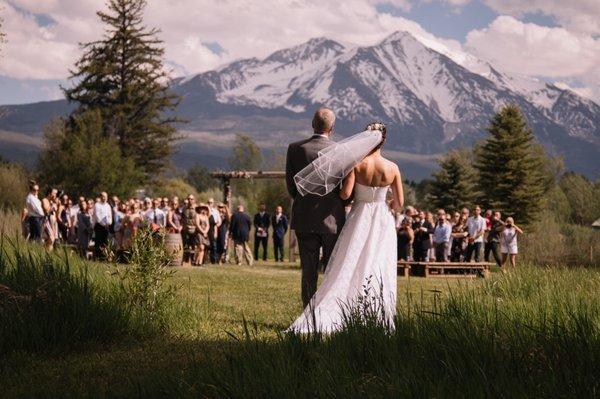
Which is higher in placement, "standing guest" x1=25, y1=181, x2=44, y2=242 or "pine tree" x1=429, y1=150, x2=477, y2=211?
"pine tree" x1=429, y1=150, x2=477, y2=211

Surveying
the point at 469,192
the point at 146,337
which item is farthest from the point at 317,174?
the point at 469,192

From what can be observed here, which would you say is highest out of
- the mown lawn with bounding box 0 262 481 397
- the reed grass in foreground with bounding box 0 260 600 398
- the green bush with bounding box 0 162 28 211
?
the green bush with bounding box 0 162 28 211

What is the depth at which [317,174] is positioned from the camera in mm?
8242

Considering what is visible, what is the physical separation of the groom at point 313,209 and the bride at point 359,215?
0.14m

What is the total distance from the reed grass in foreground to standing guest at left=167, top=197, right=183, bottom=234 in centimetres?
1491

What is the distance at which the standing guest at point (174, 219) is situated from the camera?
22.3m

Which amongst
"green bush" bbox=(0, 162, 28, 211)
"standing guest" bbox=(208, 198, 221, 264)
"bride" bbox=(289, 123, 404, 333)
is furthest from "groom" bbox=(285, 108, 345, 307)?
"green bush" bbox=(0, 162, 28, 211)

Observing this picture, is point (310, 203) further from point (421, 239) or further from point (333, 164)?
point (421, 239)

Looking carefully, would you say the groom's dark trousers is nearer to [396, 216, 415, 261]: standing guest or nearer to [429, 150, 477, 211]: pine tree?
[396, 216, 415, 261]: standing guest

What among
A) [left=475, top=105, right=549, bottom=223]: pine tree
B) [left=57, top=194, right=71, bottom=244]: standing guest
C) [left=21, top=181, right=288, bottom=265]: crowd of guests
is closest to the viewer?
[left=21, top=181, right=288, bottom=265]: crowd of guests

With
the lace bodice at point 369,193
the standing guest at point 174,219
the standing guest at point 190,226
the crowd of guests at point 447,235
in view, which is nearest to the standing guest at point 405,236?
the crowd of guests at point 447,235

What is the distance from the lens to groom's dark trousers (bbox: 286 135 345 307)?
8.57 metres

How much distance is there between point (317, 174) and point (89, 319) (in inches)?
104

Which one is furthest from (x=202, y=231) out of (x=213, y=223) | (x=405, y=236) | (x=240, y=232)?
(x=405, y=236)
